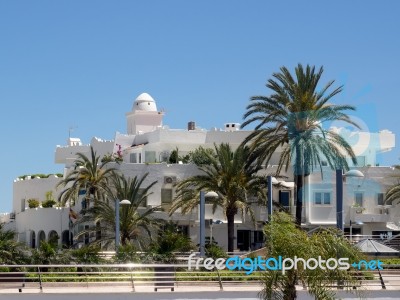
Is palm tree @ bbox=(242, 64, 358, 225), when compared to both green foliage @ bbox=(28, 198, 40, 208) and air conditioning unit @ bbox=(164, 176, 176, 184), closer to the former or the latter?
air conditioning unit @ bbox=(164, 176, 176, 184)

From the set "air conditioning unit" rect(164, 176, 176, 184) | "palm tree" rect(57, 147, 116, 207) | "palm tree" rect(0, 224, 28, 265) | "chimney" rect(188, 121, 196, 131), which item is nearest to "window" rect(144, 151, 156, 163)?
"air conditioning unit" rect(164, 176, 176, 184)

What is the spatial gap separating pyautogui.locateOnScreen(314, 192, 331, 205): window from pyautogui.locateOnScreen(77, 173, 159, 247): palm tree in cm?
996

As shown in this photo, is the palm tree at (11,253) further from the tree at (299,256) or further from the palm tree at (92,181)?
the palm tree at (92,181)

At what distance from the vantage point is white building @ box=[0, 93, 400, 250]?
2068 inches

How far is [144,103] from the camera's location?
72.4 m

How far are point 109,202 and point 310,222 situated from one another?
12096 millimetres

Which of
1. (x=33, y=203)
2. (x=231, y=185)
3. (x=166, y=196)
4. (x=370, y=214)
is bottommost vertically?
(x=370, y=214)

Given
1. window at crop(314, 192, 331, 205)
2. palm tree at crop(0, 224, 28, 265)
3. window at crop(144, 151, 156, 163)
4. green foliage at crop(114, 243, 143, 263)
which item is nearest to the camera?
palm tree at crop(0, 224, 28, 265)

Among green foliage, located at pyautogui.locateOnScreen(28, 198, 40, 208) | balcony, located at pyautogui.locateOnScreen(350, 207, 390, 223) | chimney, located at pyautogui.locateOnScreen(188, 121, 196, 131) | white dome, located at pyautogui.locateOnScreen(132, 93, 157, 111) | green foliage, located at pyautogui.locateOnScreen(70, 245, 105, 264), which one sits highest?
white dome, located at pyautogui.locateOnScreen(132, 93, 157, 111)

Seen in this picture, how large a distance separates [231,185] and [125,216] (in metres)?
6.02

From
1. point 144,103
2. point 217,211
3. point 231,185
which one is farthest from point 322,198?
point 144,103

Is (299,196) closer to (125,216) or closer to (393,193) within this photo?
(393,193)

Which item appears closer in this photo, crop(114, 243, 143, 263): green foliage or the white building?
crop(114, 243, 143, 263): green foliage

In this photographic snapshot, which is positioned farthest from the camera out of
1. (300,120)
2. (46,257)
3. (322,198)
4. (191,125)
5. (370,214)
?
(191,125)
